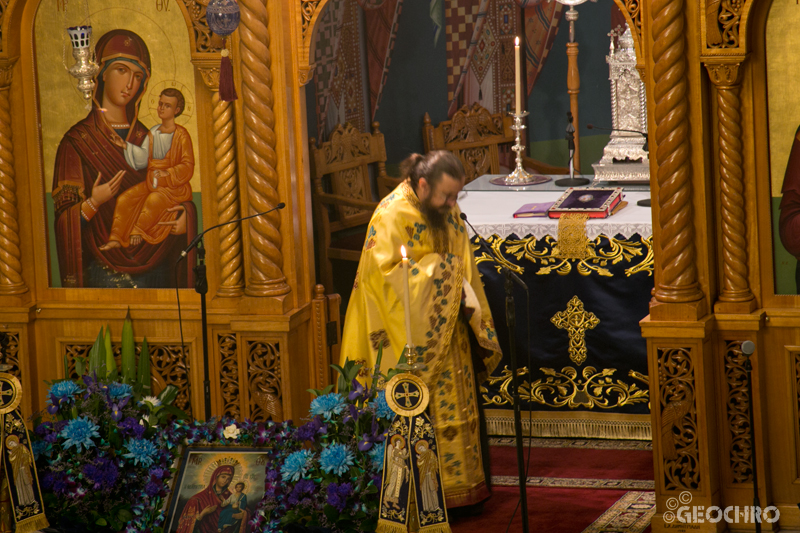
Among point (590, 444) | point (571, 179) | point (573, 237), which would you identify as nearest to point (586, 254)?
point (573, 237)

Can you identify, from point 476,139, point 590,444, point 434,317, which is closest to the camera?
point 434,317

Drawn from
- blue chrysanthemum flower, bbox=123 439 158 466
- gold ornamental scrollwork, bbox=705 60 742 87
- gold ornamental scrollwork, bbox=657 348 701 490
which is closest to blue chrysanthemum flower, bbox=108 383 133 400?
blue chrysanthemum flower, bbox=123 439 158 466

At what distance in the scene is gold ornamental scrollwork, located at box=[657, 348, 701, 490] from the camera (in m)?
5.42

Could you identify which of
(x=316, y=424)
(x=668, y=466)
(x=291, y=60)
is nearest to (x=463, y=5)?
(x=291, y=60)

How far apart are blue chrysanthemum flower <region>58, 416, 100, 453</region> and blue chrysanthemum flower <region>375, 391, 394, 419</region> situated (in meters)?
1.21

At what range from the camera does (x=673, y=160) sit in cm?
536

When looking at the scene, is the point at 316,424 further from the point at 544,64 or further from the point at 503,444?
the point at 544,64

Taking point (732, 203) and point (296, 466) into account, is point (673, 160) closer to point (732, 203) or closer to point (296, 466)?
point (732, 203)

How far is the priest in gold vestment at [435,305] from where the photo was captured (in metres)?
5.63

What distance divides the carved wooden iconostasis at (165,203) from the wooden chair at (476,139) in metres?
2.97

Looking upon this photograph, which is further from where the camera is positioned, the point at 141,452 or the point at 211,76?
the point at 211,76

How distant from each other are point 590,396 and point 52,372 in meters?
3.14

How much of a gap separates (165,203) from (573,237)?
236 centimetres

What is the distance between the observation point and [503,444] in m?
7.16
